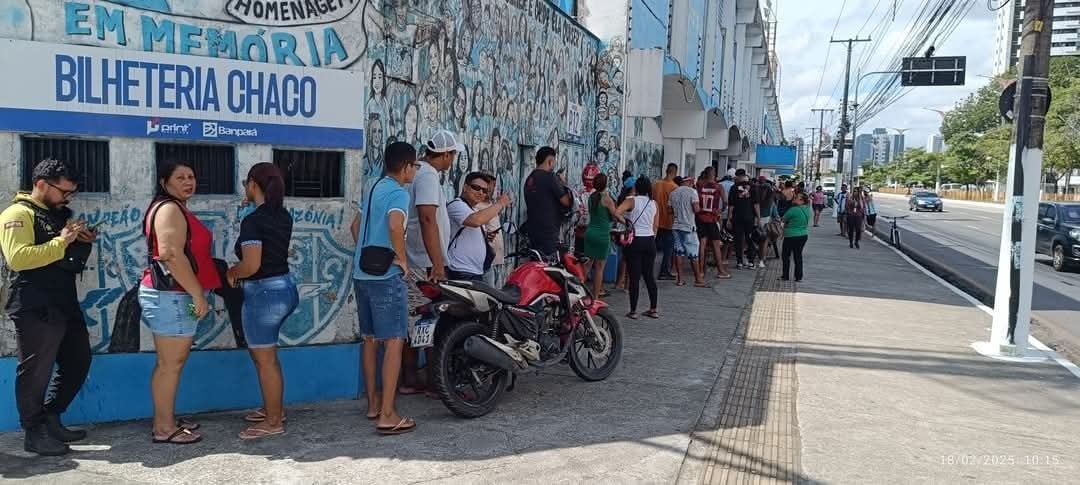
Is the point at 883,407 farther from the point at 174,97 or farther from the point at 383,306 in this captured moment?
the point at 174,97

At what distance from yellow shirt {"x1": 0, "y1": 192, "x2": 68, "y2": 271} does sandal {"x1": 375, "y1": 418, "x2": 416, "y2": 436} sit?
2.08m

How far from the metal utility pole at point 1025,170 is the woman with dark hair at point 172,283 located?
280 inches

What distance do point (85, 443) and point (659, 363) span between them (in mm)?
4434

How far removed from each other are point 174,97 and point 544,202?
3.68 meters

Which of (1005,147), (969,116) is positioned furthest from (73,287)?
(969,116)

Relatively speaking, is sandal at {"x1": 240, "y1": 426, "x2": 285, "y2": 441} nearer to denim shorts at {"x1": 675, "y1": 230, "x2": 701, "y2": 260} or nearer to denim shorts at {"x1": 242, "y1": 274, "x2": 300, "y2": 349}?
denim shorts at {"x1": 242, "y1": 274, "x2": 300, "y2": 349}

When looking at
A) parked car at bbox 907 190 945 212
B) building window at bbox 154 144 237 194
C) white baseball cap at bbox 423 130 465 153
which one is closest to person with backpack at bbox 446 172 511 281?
white baseball cap at bbox 423 130 465 153

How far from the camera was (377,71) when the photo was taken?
571 cm

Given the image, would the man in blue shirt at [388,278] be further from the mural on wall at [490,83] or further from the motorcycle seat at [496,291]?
the mural on wall at [490,83]

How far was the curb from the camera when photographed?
879 centimetres

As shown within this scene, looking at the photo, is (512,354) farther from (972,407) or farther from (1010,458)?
(972,407)

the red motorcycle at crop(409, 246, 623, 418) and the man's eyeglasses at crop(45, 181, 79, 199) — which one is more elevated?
the man's eyeglasses at crop(45, 181, 79, 199)

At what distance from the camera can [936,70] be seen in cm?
2592

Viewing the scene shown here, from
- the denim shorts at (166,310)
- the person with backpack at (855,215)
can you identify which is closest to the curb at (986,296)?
the person with backpack at (855,215)
